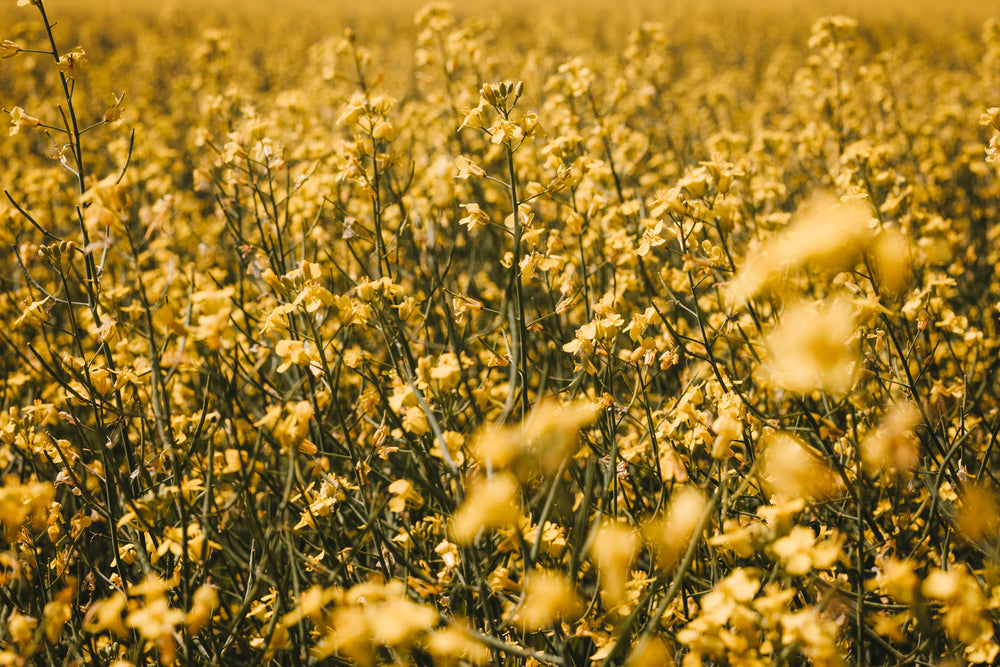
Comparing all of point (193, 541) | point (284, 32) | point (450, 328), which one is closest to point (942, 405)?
point (450, 328)

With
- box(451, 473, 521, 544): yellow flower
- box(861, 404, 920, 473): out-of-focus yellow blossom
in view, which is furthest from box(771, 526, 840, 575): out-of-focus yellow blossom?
box(451, 473, 521, 544): yellow flower

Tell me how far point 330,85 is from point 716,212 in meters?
7.44

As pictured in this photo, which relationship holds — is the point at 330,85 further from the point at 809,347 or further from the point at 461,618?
the point at 809,347

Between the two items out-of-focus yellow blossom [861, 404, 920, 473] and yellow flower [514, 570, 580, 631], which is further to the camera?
out-of-focus yellow blossom [861, 404, 920, 473]

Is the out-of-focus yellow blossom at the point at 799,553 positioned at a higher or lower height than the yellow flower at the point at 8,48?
lower

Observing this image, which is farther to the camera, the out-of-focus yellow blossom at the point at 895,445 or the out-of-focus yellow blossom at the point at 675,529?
the out-of-focus yellow blossom at the point at 895,445

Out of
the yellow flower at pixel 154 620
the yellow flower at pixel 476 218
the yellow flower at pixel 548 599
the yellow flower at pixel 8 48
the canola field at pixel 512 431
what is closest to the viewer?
the yellow flower at pixel 154 620

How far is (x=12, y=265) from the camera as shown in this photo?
4922 mm

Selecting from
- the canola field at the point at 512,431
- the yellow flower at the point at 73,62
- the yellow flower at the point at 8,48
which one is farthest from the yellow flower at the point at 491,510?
the yellow flower at the point at 8,48

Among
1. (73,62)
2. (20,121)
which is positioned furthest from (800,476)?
(20,121)

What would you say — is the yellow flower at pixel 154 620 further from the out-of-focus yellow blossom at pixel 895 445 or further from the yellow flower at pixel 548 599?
the out-of-focus yellow blossom at pixel 895 445

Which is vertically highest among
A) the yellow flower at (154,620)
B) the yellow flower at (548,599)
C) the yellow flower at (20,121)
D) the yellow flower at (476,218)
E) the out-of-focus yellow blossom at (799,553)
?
the yellow flower at (20,121)

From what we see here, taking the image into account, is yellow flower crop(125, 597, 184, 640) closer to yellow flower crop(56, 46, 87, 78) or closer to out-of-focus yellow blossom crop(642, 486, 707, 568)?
out-of-focus yellow blossom crop(642, 486, 707, 568)

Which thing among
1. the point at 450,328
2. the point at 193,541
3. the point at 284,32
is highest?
the point at 284,32
